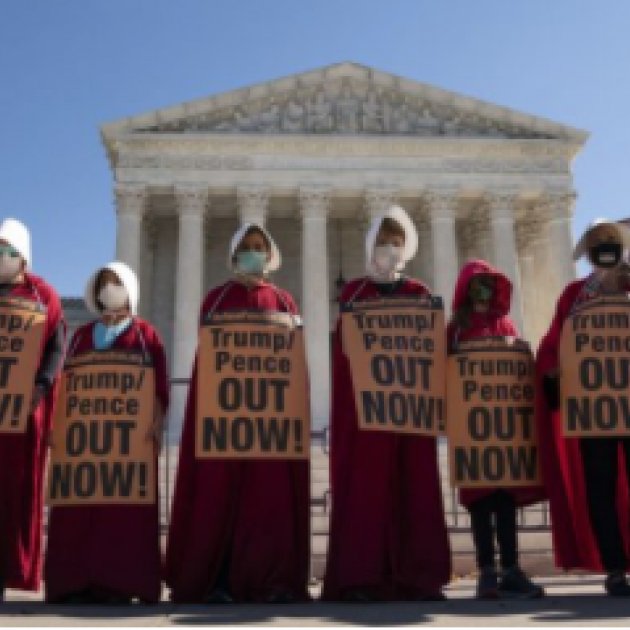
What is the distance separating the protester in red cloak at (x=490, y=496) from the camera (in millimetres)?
6270

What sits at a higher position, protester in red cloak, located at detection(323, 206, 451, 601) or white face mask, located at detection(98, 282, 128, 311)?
white face mask, located at detection(98, 282, 128, 311)

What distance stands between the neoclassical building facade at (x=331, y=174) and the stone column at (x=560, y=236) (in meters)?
0.06

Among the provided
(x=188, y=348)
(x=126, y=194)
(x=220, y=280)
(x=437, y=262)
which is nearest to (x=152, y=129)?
(x=126, y=194)

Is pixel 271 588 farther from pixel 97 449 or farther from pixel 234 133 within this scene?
pixel 234 133

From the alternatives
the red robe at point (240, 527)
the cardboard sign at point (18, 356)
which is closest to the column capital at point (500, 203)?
the red robe at point (240, 527)

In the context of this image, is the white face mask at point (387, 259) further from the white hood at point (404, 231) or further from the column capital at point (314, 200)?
the column capital at point (314, 200)

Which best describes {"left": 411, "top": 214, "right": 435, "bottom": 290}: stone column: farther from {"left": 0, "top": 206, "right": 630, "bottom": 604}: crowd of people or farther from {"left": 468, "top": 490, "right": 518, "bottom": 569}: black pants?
{"left": 468, "top": 490, "right": 518, "bottom": 569}: black pants

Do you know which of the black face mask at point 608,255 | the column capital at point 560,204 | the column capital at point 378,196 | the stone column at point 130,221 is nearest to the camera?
the black face mask at point 608,255

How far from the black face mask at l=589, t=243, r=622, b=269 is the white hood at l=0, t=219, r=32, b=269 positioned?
5.08 meters

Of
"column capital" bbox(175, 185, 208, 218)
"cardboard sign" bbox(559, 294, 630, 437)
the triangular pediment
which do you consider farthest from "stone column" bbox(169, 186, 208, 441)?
"cardboard sign" bbox(559, 294, 630, 437)

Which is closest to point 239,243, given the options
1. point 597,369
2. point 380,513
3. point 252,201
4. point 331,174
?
point 380,513

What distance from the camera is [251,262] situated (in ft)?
23.0

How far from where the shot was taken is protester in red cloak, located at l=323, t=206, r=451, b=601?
612cm

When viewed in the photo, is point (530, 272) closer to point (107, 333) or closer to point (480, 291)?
point (480, 291)
